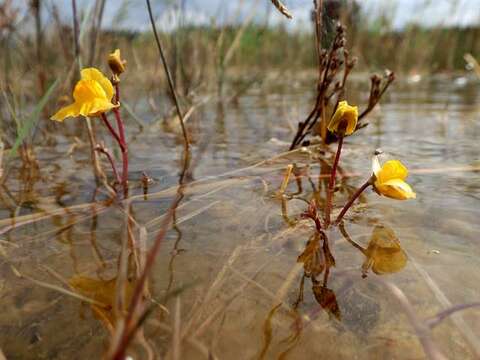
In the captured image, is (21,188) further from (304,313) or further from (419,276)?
(419,276)

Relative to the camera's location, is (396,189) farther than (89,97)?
No

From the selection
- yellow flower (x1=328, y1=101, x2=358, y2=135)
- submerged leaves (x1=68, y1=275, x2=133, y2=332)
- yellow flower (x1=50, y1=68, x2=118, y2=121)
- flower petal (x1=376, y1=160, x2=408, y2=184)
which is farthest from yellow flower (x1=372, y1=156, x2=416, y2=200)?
yellow flower (x1=50, y1=68, x2=118, y2=121)

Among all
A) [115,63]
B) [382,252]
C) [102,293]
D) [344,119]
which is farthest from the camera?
[115,63]

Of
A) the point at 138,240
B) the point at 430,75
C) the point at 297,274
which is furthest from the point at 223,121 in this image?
the point at 430,75

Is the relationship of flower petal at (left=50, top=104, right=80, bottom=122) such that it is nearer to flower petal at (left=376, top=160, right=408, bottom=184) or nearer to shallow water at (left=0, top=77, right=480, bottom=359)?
shallow water at (left=0, top=77, right=480, bottom=359)

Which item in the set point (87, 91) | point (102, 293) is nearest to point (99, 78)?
point (87, 91)

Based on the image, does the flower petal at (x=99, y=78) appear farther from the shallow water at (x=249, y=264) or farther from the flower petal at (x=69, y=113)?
the shallow water at (x=249, y=264)

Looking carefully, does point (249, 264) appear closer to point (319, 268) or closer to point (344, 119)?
point (319, 268)

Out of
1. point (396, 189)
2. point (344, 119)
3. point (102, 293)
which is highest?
point (344, 119)
